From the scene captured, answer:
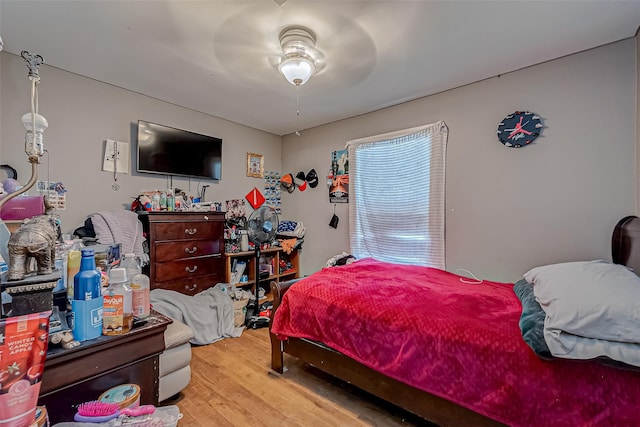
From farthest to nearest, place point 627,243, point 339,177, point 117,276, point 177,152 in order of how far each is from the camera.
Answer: point 339,177, point 177,152, point 627,243, point 117,276

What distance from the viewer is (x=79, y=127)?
242 centimetres

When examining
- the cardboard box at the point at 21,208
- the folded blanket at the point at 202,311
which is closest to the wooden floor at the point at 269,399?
the folded blanket at the point at 202,311

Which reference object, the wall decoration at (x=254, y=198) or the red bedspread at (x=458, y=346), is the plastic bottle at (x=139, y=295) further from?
the wall decoration at (x=254, y=198)

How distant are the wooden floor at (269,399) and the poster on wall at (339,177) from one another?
1991mm

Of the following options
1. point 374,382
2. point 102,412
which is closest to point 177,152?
point 102,412

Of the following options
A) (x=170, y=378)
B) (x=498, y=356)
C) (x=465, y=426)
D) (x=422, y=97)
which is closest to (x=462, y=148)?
(x=422, y=97)

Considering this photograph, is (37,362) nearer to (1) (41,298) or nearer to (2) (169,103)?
(1) (41,298)

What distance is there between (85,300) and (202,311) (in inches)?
72.5

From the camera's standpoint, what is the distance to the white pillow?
1022mm

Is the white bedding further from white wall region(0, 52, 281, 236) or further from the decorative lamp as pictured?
white wall region(0, 52, 281, 236)

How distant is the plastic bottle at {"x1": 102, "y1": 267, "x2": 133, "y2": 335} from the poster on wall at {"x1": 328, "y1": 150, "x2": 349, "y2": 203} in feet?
9.10

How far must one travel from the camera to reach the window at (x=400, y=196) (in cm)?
278

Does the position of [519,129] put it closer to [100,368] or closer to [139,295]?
[139,295]

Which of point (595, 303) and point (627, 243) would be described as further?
point (627, 243)
